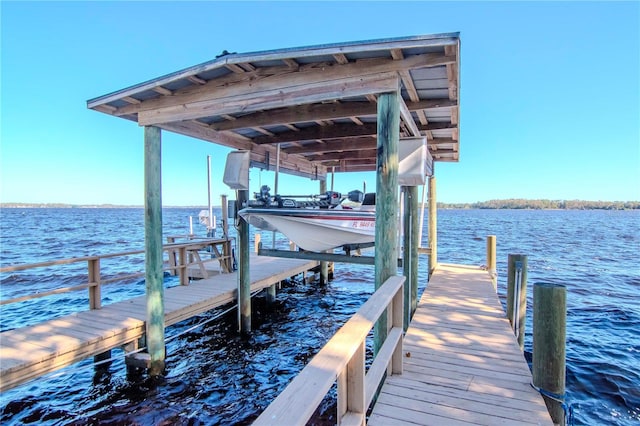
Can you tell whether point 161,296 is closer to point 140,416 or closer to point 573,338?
point 140,416

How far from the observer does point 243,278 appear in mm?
6934

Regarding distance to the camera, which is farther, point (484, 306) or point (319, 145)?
point (319, 145)

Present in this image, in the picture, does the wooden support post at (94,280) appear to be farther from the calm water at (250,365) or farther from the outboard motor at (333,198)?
the outboard motor at (333,198)

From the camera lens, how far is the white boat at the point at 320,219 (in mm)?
5020

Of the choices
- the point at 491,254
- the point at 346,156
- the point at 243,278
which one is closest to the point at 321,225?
the point at 243,278

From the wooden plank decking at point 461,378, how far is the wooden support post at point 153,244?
3.60 m

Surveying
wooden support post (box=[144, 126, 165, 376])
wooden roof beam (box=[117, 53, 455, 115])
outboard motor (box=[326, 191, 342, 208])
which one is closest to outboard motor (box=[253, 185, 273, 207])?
outboard motor (box=[326, 191, 342, 208])

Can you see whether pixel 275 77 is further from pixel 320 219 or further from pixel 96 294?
pixel 96 294

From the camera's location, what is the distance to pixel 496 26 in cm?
879

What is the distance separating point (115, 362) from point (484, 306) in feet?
21.9

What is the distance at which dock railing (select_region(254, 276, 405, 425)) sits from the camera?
979 mm

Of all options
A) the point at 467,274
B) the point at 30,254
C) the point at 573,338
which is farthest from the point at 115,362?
the point at 30,254

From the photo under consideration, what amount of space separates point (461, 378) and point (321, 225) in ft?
9.00

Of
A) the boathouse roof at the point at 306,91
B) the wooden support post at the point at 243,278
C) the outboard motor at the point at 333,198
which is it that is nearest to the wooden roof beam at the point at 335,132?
the boathouse roof at the point at 306,91
